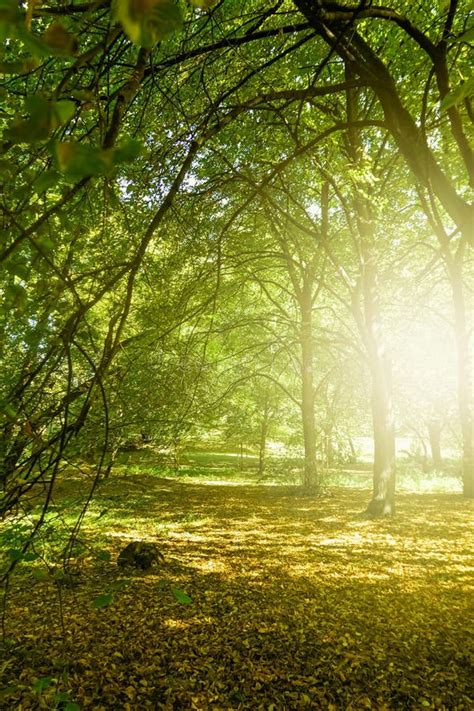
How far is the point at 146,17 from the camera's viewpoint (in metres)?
0.58

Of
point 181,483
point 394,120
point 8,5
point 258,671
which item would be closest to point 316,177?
point 394,120

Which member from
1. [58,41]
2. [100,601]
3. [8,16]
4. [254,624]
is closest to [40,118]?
[8,16]

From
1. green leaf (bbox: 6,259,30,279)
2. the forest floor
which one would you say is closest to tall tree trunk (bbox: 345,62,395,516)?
the forest floor

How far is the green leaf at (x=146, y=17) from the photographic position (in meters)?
0.56

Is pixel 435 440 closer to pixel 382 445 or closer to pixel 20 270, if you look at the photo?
pixel 382 445

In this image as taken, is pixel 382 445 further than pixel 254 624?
Yes

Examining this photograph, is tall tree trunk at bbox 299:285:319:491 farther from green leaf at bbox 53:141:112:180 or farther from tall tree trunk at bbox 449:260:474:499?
green leaf at bbox 53:141:112:180

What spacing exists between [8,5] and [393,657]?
16.2 feet

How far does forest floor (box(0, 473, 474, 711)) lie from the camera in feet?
11.2

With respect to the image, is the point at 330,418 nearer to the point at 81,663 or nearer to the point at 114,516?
the point at 114,516

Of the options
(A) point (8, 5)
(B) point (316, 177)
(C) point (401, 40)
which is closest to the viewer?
(A) point (8, 5)

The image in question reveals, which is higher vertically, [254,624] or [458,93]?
[458,93]

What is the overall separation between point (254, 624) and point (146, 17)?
5.09 m

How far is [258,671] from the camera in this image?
3713 millimetres
